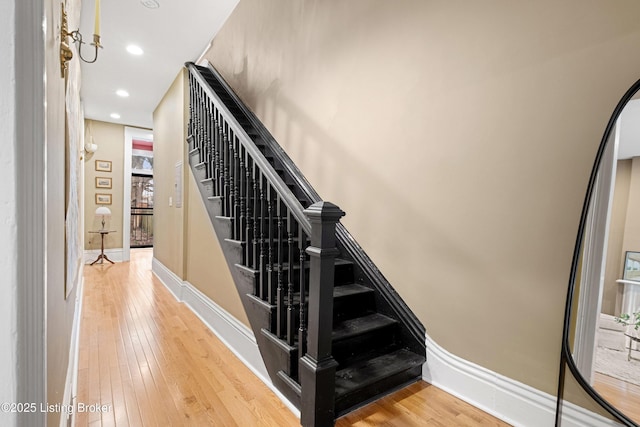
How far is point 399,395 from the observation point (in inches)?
72.4

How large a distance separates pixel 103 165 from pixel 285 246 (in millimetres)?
6110

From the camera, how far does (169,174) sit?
4539 mm

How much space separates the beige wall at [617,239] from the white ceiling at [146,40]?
3.48 m

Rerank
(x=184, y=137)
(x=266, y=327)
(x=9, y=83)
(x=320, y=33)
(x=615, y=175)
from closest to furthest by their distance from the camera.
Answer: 1. (x=9, y=83)
2. (x=615, y=175)
3. (x=266, y=327)
4. (x=320, y=33)
5. (x=184, y=137)

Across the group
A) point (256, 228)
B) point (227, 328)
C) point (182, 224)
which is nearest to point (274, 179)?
point (256, 228)

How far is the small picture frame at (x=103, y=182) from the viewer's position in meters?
6.60

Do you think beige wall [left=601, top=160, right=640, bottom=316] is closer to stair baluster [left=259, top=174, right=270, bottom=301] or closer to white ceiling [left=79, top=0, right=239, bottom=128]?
stair baluster [left=259, top=174, right=270, bottom=301]

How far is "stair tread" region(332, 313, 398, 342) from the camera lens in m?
1.94

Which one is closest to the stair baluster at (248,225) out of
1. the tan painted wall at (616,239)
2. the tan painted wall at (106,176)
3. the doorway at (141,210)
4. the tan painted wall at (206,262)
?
the tan painted wall at (206,262)

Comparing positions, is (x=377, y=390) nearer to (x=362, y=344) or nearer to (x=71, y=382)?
(x=362, y=344)

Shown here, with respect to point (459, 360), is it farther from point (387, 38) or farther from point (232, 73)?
point (232, 73)

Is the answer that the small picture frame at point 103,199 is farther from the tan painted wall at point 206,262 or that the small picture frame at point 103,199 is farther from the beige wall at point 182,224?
the tan painted wall at point 206,262

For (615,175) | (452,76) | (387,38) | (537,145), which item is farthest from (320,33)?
(615,175)

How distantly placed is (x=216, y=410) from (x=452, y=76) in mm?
2354
